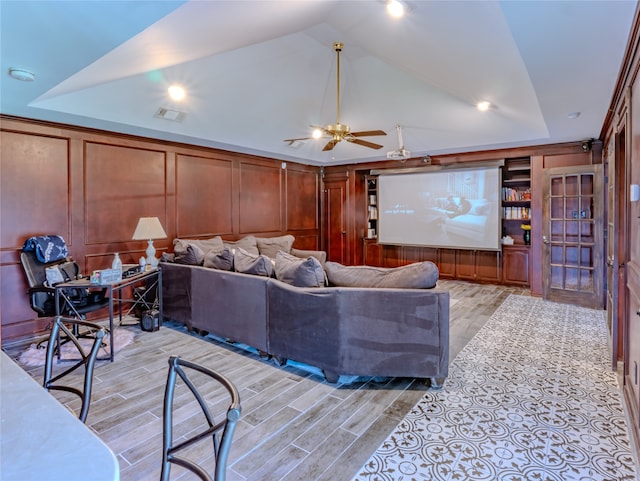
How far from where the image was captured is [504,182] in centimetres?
659

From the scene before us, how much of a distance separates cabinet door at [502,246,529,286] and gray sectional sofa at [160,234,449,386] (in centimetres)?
451

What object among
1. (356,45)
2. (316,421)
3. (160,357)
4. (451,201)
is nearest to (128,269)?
(160,357)

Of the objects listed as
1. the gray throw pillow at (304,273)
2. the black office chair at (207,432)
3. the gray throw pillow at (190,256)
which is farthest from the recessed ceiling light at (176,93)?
the black office chair at (207,432)

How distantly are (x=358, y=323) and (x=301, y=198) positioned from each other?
5573mm

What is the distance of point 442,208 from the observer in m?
7.09

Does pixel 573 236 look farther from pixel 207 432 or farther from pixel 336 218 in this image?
pixel 207 432

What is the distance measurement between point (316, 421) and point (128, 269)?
126 inches

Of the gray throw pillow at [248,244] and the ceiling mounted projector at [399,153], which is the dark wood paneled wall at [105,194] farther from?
the ceiling mounted projector at [399,153]

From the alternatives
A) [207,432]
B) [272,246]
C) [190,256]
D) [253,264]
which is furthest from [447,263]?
[207,432]

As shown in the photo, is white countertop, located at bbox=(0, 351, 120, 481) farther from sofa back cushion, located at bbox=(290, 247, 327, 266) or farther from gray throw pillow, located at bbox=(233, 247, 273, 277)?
sofa back cushion, located at bbox=(290, 247, 327, 266)

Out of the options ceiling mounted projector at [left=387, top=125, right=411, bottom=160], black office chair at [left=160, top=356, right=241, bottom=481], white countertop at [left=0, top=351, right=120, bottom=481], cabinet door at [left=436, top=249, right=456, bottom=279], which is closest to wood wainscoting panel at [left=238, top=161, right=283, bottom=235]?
ceiling mounted projector at [left=387, top=125, right=411, bottom=160]

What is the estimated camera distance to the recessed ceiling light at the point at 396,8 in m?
2.55

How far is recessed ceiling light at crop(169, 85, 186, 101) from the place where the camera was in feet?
14.1

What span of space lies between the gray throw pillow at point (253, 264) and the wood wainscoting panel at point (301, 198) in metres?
3.95
